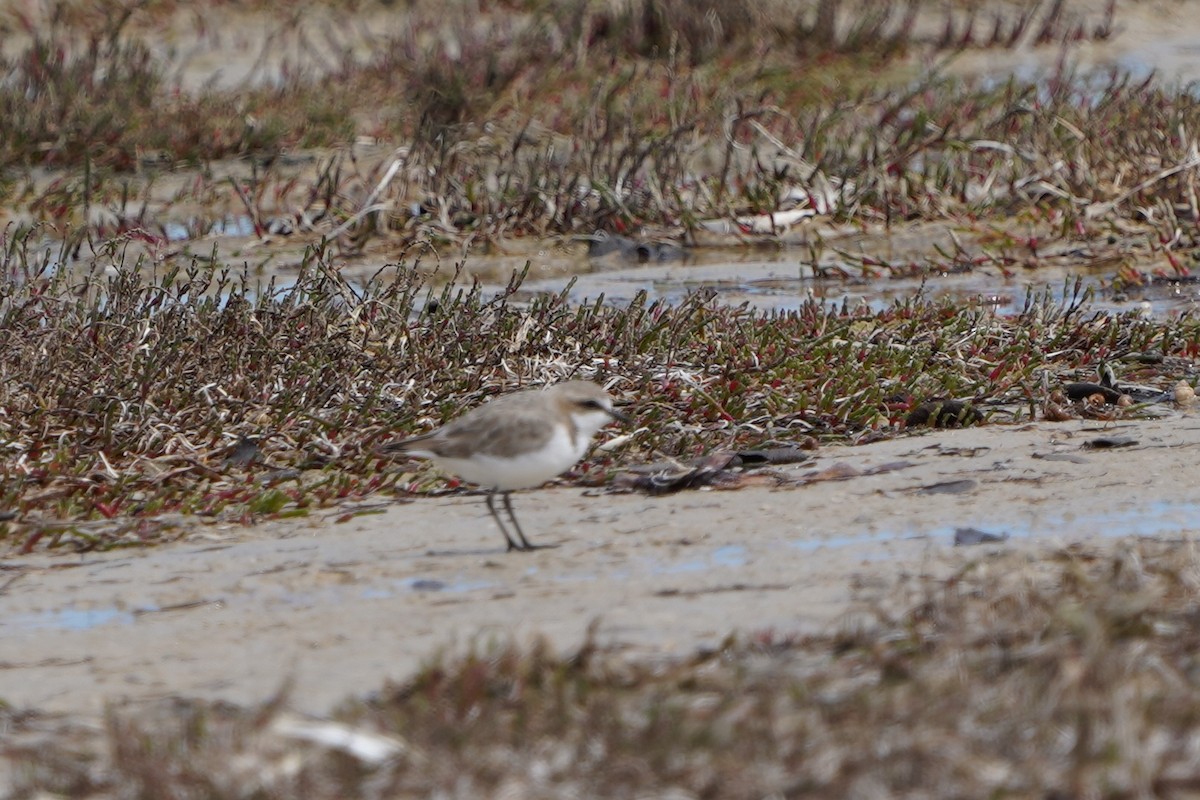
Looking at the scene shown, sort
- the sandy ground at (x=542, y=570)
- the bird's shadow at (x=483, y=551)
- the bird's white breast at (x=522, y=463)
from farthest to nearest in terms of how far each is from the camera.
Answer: the bird's shadow at (x=483, y=551) < the bird's white breast at (x=522, y=463) < the sandy ground at (x=542, y=570)

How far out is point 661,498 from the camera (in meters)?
6.19

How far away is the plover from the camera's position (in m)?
5.50

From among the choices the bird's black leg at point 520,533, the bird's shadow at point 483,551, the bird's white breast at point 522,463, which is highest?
the bird's white breast at point 522,463

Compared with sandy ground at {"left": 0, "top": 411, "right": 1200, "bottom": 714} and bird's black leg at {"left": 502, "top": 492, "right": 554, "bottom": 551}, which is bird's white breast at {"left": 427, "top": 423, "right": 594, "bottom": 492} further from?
sandy ground at {"left": 0, "top": 411, "right": 1200, "bottom": 714}

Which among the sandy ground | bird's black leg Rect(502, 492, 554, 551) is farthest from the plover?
the sandy ground

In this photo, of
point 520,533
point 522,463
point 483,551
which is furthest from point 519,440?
point 483,551

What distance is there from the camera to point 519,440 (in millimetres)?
5504

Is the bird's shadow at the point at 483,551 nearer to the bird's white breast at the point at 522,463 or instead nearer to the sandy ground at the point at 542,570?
the sandy ground at the point at 542,570

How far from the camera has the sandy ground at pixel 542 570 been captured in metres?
4.64

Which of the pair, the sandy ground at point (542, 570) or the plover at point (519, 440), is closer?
the sandy ground at point (542, 570)

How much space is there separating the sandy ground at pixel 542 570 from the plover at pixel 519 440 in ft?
0.79

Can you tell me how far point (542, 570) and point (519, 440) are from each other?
41cm

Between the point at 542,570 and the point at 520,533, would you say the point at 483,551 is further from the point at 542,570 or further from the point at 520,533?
the point at 542,570

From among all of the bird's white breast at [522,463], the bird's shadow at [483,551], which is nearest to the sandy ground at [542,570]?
the bird's shadow at [483,551]
